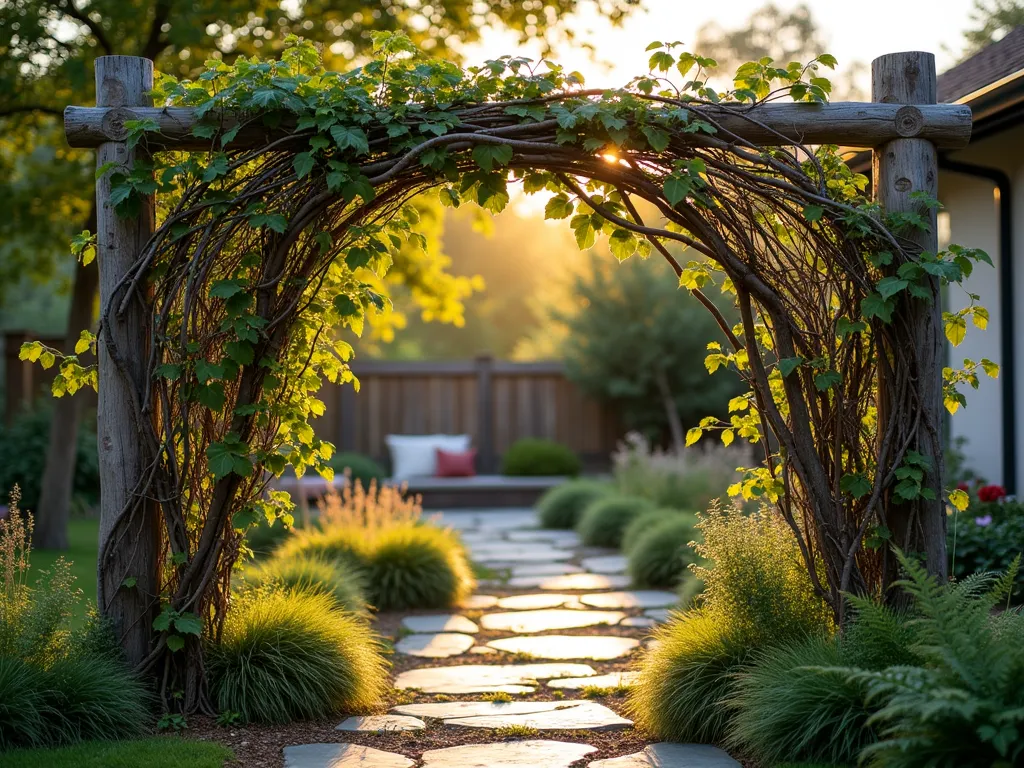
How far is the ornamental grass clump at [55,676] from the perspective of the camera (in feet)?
10.7

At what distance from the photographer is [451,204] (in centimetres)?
366

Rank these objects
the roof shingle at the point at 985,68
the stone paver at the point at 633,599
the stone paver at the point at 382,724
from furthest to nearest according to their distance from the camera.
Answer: the stone paver at the point at 633,599 < the roof shingle at the point at 985,68 < the stone paver at the point at 382,724

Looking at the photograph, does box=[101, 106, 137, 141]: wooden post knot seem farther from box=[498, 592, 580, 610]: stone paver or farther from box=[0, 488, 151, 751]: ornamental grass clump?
box=[498, 592, 580, 610]: stone paver

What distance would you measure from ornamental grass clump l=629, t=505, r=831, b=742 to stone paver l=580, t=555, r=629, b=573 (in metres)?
3.27

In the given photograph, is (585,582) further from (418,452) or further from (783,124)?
(418,452)

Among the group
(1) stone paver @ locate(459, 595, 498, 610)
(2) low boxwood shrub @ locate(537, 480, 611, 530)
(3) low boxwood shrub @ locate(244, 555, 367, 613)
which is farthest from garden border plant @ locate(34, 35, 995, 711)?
(2) low boxwood shrub @ locate(537, 480, 611, 530)

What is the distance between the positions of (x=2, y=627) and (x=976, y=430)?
20.4 ft

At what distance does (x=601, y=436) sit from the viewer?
45.9ft

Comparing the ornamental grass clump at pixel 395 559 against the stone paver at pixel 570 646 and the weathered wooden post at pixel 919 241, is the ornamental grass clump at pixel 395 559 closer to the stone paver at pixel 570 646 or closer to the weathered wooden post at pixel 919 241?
the stone paver at pixel 570 646

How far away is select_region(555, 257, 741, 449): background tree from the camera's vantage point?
13258 mm

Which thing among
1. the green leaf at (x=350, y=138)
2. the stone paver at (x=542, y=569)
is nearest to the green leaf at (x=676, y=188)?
the green leaf at (x=350, y=138)

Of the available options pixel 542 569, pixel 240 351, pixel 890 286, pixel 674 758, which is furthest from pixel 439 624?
pixel 890 286

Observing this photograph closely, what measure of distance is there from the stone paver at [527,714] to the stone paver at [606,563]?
3.17 m

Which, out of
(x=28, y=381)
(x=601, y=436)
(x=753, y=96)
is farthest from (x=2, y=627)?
(x=601, y=436)
